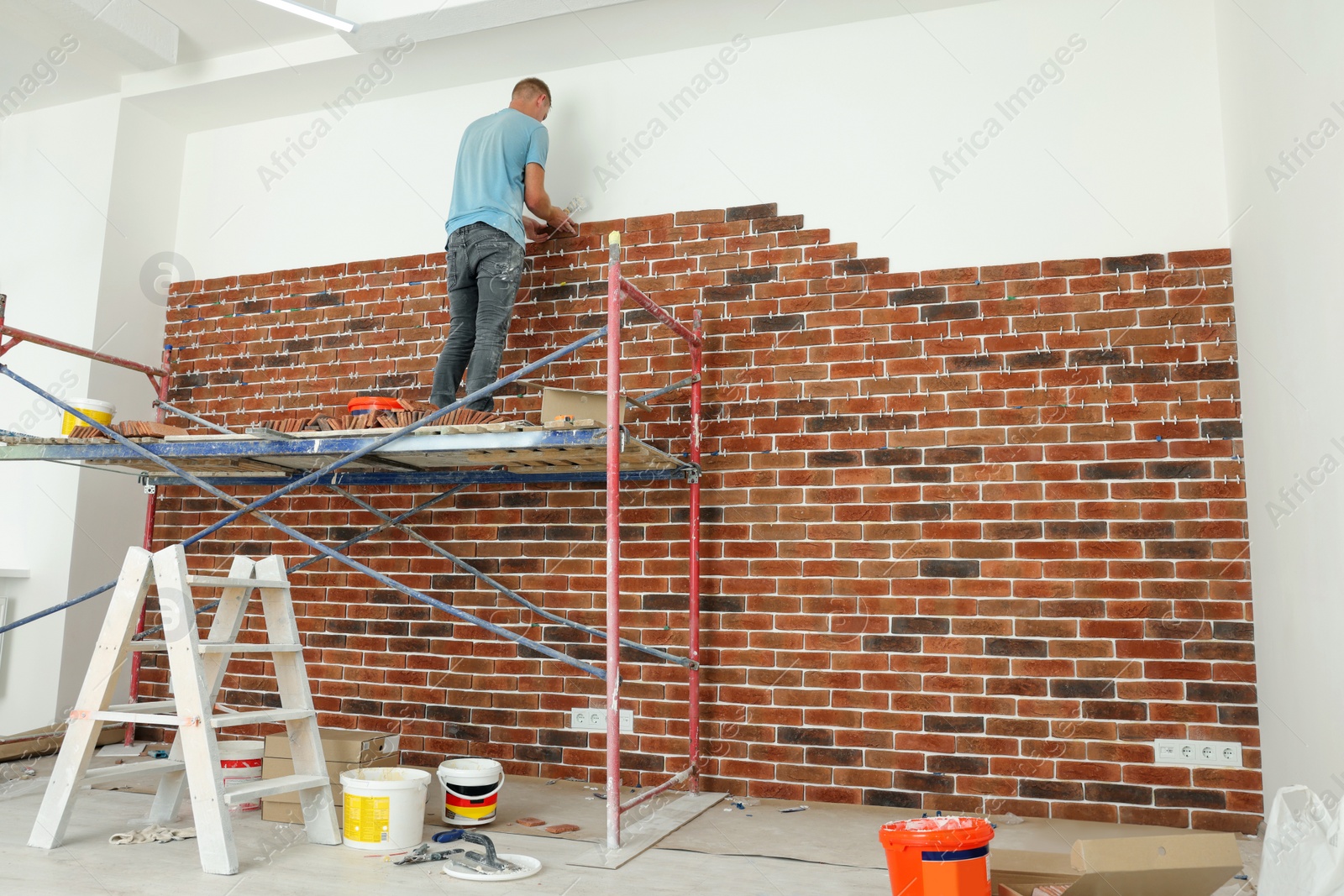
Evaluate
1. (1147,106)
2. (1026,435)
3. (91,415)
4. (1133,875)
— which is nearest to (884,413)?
(1026,435)

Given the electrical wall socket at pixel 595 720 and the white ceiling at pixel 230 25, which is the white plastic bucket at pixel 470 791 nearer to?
the electrical wall socket at pixel 595 720

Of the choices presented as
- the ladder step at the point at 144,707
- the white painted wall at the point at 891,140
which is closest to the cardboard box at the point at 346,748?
the ladder step at the point at 144,707

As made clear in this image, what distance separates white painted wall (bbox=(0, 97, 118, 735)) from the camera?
173 inches

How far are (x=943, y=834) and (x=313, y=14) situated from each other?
3807 millimetres

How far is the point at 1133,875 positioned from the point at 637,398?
2.42 metres

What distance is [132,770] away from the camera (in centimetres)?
298

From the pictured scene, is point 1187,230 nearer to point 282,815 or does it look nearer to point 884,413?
point 884,413

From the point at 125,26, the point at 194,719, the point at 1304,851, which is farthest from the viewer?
the point at 125,26

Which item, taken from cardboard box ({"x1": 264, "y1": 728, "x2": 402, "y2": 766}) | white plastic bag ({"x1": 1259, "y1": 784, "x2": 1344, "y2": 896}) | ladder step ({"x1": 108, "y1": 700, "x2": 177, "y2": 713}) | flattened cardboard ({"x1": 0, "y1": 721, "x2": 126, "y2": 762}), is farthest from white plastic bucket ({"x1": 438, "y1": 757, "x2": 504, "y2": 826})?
white plastic bag ({"x1": 1259, "y1": 784, "x2": 1344, "y2": 896})

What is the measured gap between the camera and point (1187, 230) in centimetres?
350

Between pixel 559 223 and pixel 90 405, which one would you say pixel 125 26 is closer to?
pixel 90 405

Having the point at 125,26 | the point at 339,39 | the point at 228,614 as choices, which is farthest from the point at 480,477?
the point at 125,26

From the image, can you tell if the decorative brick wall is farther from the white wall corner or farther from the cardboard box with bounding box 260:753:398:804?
the white wall corner

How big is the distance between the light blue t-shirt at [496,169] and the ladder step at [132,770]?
2.20m
